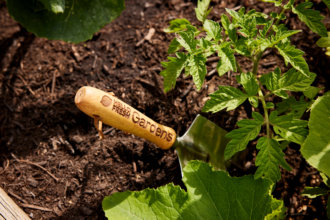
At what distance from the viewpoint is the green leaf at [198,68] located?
1515mm

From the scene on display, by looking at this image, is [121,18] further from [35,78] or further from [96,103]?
[96,103]

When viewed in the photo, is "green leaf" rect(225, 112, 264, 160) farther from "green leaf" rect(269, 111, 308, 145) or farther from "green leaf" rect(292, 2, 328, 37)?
"green leaf" rect(292, 2, 328, 37)

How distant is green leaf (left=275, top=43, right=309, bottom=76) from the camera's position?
4.86 ft

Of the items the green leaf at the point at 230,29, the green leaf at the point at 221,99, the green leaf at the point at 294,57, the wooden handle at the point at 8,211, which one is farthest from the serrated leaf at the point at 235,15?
the wooden handle at the point at 8,211

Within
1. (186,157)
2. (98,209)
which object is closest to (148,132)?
(186,157)

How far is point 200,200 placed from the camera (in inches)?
64.4

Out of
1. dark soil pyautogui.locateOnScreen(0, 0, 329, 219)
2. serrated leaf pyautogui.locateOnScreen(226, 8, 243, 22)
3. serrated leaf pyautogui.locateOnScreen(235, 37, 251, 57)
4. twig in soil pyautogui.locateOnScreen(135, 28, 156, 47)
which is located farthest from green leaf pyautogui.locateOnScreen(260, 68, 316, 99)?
twig in soil pyautogui.locateOnScreen(135, 28, 156, 47)

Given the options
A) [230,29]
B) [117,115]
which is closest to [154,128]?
[117,115]

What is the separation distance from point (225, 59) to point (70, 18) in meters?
1.22

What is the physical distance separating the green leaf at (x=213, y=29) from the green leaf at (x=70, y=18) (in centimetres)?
82

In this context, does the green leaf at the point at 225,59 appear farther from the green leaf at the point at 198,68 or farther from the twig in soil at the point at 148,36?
the twig in soil at the point at 148,36

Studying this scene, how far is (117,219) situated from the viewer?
1.63m

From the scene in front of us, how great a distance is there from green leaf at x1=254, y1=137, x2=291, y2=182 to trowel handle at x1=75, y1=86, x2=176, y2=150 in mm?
543

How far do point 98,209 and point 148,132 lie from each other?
2.00 ft
